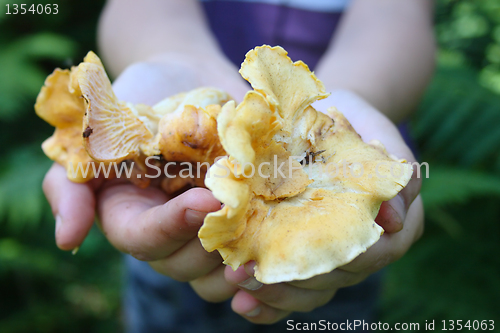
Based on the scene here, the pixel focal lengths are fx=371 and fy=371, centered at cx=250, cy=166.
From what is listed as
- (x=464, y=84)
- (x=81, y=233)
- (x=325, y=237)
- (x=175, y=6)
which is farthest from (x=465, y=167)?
(x=81, y=233)

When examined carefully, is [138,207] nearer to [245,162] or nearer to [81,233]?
[81,233]

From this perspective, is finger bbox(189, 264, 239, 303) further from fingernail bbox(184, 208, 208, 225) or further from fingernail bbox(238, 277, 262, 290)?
fingernail bbox(184, 208, 208, 225)

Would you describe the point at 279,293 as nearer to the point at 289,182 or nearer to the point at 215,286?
the point at 215,286

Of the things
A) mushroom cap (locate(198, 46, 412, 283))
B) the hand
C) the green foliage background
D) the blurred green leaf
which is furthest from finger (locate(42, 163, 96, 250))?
the blurred green leaf

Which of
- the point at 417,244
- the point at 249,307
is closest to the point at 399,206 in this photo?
the point at 249,307

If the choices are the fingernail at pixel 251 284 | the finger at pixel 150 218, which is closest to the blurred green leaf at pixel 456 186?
the fingernail at pixel 251 284

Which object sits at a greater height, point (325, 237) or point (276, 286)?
point (325, 237)
